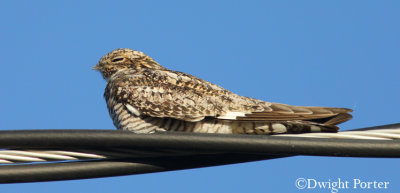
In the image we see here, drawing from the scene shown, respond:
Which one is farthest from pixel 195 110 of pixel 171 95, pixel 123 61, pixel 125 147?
pixel 123 61

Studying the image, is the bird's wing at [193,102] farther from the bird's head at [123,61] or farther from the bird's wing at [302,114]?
the bird's head at [123,61]

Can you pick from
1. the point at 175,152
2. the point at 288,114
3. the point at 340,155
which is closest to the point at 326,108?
the point at 288,114

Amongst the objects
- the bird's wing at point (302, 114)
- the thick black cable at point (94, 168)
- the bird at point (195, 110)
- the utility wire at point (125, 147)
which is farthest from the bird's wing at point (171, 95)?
the utility wire at point (125, 147)

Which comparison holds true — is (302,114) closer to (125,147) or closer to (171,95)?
(171,95)

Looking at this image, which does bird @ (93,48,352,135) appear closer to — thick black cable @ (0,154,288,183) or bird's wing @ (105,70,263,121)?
bird's wing @ (105,70,263,121)

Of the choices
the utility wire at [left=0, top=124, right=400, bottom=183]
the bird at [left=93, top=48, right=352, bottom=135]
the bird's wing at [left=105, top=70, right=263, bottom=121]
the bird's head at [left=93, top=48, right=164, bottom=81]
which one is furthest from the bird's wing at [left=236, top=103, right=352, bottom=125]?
the bird's head at [left=93, top=48, right=164, bottom=81]

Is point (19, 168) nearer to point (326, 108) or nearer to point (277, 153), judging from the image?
point (277, 153)
